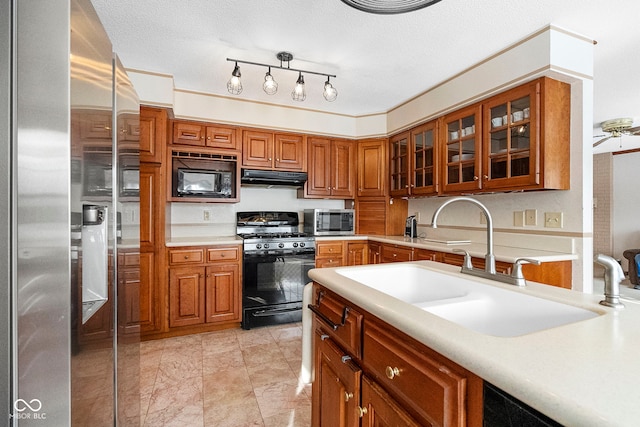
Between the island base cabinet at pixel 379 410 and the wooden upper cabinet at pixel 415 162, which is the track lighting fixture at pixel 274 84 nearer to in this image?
the wooden upper cabinet at pixel 415 162

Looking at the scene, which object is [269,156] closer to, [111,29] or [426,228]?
[111,29]

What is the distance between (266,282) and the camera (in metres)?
3.11

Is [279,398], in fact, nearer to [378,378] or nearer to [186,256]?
[378,378]

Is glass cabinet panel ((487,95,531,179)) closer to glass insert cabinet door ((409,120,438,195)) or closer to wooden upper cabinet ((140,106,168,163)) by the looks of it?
glass insert cabinet door ((409,120,438,195))

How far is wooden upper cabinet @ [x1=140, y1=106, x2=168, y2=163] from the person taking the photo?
275 cm

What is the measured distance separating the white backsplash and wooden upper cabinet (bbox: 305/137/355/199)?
32 cm

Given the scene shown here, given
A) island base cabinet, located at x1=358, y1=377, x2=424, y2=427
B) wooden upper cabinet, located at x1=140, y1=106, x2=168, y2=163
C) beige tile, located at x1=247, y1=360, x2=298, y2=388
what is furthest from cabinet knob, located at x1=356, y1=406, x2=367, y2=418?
wooden upper cabinet, located at x1=140, y1=106, x2=168, y2=163

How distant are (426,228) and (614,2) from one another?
2.40m

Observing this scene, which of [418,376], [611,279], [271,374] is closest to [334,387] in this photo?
[418,376]

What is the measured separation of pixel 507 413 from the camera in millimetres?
525

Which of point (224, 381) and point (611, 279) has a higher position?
point (611, 279)

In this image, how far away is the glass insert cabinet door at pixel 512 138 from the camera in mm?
2191

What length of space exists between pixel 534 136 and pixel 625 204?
5.38m

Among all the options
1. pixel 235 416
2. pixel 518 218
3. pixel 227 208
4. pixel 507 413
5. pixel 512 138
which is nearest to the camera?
pixel 507 413
